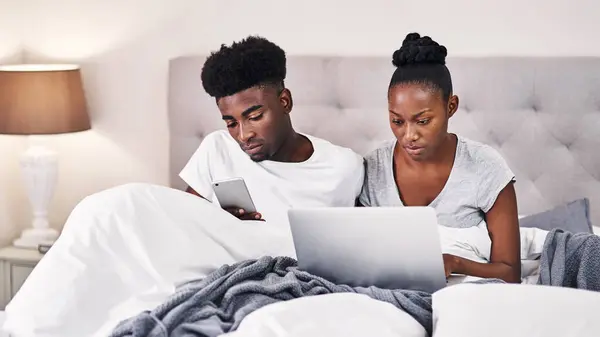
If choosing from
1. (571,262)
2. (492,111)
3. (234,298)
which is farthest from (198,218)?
(492,111)

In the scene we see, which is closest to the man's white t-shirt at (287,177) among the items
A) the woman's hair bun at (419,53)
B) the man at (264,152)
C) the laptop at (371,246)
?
the man at (264,152)

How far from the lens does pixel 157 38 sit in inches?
114

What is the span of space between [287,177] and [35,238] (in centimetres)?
112

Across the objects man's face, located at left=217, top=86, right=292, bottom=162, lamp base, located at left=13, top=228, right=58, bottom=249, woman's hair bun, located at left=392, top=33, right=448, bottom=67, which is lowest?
lamp base, located at left=13, top=228, right=58, bottom=249

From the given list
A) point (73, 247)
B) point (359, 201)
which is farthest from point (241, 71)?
point (73, 247)

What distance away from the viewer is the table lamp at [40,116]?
277 cm

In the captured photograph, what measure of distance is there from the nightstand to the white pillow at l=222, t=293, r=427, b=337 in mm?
1550

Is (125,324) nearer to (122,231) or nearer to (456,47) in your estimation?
(122,231)

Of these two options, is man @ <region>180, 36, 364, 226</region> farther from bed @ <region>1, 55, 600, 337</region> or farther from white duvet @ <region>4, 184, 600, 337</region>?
bed @ <region>1, 55, 600, 337</region>

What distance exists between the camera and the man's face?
224 centimetres

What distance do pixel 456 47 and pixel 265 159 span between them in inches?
28.5

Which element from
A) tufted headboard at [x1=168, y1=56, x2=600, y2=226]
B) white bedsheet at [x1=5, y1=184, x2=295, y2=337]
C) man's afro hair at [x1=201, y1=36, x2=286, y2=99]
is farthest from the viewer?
tufted headboard at [x1=168, y1=56, x2=600, y2=226]

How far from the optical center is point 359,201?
7.48 ft

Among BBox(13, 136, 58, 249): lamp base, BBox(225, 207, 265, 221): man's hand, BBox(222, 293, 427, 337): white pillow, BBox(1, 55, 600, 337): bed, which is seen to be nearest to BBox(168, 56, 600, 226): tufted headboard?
BBox(1, 55, 600, 337): bed
